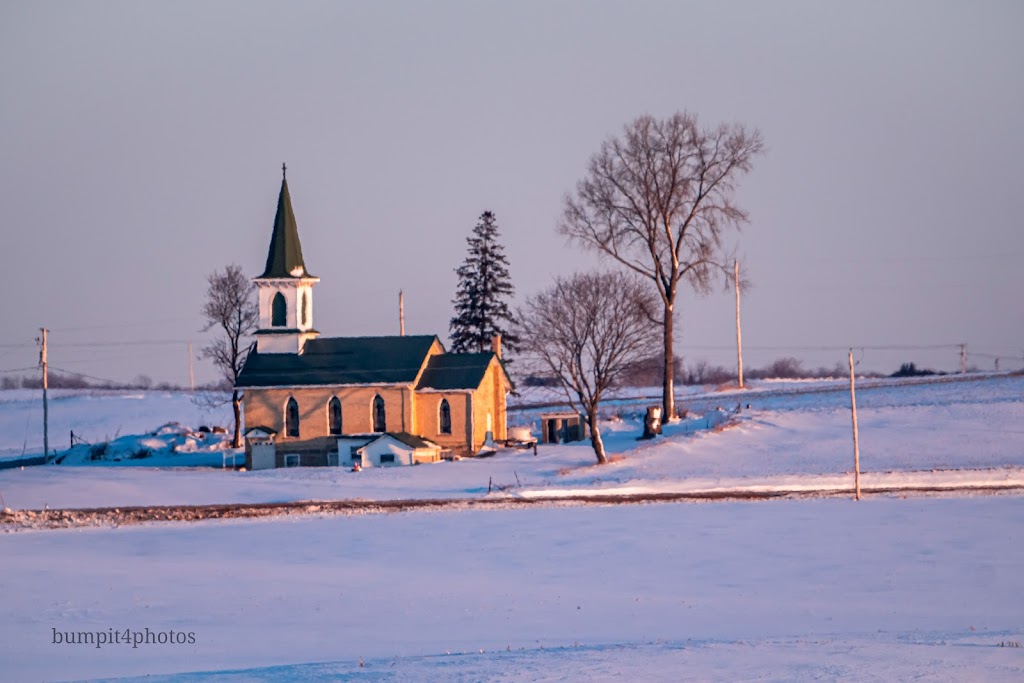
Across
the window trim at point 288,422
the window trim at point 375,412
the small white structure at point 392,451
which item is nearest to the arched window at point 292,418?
the window trim at point 288,422

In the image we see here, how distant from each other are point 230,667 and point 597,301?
40.7m

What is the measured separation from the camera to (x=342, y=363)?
64.1 m

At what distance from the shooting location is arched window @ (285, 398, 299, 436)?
62812 millimetres

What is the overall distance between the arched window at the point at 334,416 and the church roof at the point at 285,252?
23.3 feet

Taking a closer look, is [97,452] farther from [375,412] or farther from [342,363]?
[375,412]

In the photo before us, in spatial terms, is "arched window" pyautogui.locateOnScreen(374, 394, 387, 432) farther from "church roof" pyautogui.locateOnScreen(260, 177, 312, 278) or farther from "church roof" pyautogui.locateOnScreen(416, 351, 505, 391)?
"church roof" pyautogui.locateOnScreen(260, 177, 312, 278)

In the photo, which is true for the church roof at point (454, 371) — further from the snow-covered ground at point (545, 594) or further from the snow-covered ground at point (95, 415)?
the snow-covered ground at point (95, 415)

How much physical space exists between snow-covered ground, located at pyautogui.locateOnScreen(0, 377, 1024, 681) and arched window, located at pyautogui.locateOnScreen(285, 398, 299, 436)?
9844 mm

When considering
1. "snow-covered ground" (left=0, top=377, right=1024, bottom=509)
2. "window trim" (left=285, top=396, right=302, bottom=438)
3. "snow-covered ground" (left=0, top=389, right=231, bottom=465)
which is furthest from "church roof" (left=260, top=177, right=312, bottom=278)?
"snow-covered ground" (left=0, top=389, right=231, bottom=465)

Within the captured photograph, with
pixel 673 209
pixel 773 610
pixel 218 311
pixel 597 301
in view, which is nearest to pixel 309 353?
pixel 218 311

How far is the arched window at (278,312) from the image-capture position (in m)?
65.6

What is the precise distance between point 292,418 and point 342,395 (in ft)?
9.30

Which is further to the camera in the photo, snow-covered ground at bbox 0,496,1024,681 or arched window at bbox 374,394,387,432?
arched window at bbox 374,394,387,432

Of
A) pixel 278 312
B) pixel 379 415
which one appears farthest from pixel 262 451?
pixel 278 312
